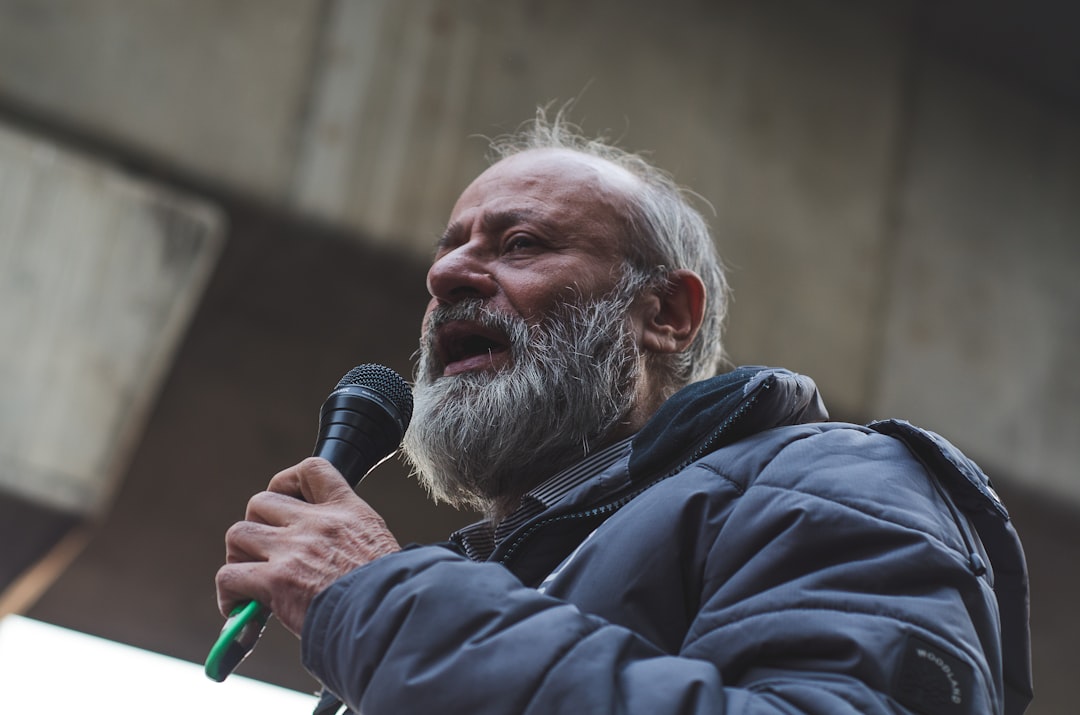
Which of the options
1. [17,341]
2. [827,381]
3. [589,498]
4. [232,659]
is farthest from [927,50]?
[232,659]

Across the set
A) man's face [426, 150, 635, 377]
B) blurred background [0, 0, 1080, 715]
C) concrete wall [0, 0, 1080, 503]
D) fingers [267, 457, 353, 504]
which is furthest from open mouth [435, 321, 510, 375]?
concrete wall [0, 0, 1080, 503]

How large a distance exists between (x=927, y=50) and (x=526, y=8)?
2.18 meters

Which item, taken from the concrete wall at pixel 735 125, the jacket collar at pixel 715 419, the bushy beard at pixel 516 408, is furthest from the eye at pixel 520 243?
the concrete wall at pixel 735 125

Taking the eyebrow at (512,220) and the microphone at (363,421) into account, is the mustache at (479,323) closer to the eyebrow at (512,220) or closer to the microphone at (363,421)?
the eyebrow at (512,220)

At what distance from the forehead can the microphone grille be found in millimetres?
646

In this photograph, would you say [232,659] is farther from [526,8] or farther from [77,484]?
[526,8]

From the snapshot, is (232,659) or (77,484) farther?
(77,484)

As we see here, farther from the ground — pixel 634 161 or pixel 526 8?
pixel 526 8

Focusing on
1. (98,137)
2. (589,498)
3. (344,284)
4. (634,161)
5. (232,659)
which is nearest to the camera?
(232,659)

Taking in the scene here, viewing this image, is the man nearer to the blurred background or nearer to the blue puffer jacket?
the blue puffer jacket

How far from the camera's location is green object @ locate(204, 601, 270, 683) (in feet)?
5.06

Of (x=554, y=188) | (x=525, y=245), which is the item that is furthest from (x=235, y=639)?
(x=554, y=188)

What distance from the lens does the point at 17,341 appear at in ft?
15.8

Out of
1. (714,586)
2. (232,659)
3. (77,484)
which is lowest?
(77,484)
